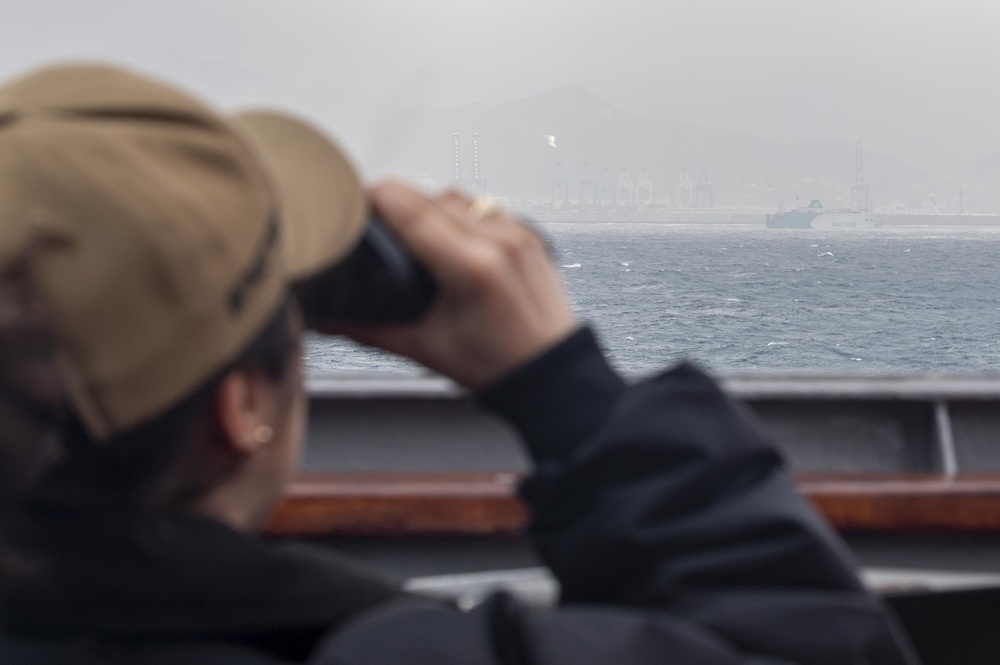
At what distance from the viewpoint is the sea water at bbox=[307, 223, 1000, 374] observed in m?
29.4

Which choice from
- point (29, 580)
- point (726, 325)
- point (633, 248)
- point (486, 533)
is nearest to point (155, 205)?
point (29, 580)

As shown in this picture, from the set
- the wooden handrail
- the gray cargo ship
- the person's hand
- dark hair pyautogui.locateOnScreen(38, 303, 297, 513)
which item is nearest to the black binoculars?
the person's hand

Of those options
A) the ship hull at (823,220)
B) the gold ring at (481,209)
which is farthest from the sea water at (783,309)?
the ship hull at (823,220)

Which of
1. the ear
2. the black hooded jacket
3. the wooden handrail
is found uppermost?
the ear

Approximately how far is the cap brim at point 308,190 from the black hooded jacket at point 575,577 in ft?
0.49

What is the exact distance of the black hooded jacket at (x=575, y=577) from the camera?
676mm

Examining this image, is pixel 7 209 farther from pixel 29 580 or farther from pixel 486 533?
pixel 486 533

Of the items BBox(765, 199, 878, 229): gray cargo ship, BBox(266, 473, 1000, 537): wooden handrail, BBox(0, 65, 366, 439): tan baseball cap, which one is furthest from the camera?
BBox(765, 199, 878, 229): gray cargo ship

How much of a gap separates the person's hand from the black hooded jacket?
0.07 feet

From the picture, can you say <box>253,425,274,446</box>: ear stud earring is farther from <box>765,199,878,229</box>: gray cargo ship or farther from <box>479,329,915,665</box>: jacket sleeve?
<box>765,199,878,229</box>: gray cargo ship

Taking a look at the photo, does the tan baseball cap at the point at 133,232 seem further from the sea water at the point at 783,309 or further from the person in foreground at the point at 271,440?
the sea water at the point at 783,309

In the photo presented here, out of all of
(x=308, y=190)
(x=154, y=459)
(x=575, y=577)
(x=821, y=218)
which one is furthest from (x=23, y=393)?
(x=821, y=218)

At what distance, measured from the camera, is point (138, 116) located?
0.68 m

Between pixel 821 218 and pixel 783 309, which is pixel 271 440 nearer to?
pixel 783 309
